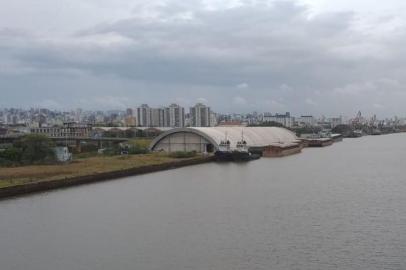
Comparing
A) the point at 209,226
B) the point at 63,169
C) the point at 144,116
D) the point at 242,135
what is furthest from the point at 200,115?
the point at 209,226

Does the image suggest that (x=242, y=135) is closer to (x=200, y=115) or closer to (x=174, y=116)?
(x=200, y=115)

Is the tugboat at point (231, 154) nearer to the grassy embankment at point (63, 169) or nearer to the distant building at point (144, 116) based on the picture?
the grassy embankment at point (63, 169)

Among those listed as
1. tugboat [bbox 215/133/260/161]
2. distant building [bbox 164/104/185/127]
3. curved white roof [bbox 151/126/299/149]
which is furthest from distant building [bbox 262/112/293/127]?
tugboat [bbox 215/133/260/161]

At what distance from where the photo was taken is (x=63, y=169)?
19.0m

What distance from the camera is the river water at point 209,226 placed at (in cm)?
808

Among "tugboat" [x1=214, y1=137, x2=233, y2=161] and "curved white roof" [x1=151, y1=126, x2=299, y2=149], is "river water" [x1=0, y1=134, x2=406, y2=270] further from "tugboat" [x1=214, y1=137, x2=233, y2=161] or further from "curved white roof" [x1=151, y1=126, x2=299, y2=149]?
"curved white roof" [x1=151, y1=126, x2=299, y2=149]

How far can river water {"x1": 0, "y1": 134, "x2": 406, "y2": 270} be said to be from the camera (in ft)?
26.5

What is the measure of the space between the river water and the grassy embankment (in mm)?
1176

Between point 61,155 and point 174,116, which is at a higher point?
point 174,116

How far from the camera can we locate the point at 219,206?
12445 millimetres

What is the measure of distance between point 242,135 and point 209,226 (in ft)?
73.9

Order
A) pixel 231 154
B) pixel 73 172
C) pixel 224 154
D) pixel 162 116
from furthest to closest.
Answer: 1. pixel 162 116
2. pixel 224 154
3. pixel 231 154
4. pixel 73 172

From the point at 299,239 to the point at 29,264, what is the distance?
13.4 feet

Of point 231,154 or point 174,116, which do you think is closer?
point 231,154
